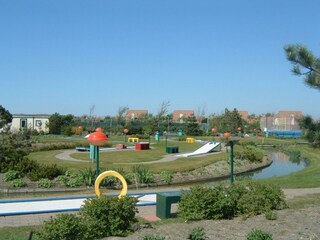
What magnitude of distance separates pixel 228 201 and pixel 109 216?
2.73 metres

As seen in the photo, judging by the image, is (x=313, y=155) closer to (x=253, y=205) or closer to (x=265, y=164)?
(x=265, y=164)

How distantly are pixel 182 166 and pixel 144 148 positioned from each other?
1220 cm

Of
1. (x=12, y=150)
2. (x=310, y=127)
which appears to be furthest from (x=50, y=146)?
(x=310, y=127)

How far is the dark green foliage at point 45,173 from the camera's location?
18.3 metres

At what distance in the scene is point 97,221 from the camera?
7.31 metres

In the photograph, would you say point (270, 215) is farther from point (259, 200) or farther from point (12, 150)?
point (12, 150)

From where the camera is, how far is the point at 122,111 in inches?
3017

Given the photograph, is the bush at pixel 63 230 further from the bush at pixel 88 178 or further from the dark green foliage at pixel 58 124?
the dark green foliage at pixel 58 124

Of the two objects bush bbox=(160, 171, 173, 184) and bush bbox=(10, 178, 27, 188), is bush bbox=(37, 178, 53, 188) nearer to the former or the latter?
bush bbox=(10, 178, 27, 188)

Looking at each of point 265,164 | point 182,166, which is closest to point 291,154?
point 265,164

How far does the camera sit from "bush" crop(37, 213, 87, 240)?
21.0ft

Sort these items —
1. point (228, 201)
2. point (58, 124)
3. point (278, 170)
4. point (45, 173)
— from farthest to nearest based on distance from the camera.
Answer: point (58, 124) < point (278, 170) < point (45, 173) < point (228, 201)

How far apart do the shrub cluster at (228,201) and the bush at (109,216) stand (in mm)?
1491

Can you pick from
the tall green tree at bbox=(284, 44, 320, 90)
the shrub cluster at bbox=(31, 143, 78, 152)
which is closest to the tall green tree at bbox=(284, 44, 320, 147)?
the tall green tree at bbox=(284, 44, 320, 90)
